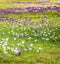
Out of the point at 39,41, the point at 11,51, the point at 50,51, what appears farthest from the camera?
the point at 39,41

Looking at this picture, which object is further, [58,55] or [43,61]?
[58,55]

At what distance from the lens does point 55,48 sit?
20.7m

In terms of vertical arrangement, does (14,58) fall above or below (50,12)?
above

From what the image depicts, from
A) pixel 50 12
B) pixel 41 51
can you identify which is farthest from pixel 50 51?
pixel 50 12

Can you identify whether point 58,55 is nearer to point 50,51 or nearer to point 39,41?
point 50,51

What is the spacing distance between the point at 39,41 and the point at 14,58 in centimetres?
655

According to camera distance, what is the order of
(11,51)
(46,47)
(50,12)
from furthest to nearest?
(50,12)
(46,47)
(11,51)

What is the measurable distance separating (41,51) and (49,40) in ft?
15.1

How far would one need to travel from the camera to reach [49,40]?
2358cm

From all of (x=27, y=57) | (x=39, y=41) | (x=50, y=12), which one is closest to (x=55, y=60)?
(x=27, y=57)

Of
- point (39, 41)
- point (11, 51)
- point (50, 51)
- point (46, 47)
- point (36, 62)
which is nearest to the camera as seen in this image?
point (36, 62)

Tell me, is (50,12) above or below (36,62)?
below

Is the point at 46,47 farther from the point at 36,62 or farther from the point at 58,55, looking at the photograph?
the point at 36,62

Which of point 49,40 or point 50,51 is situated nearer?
point 50,51
